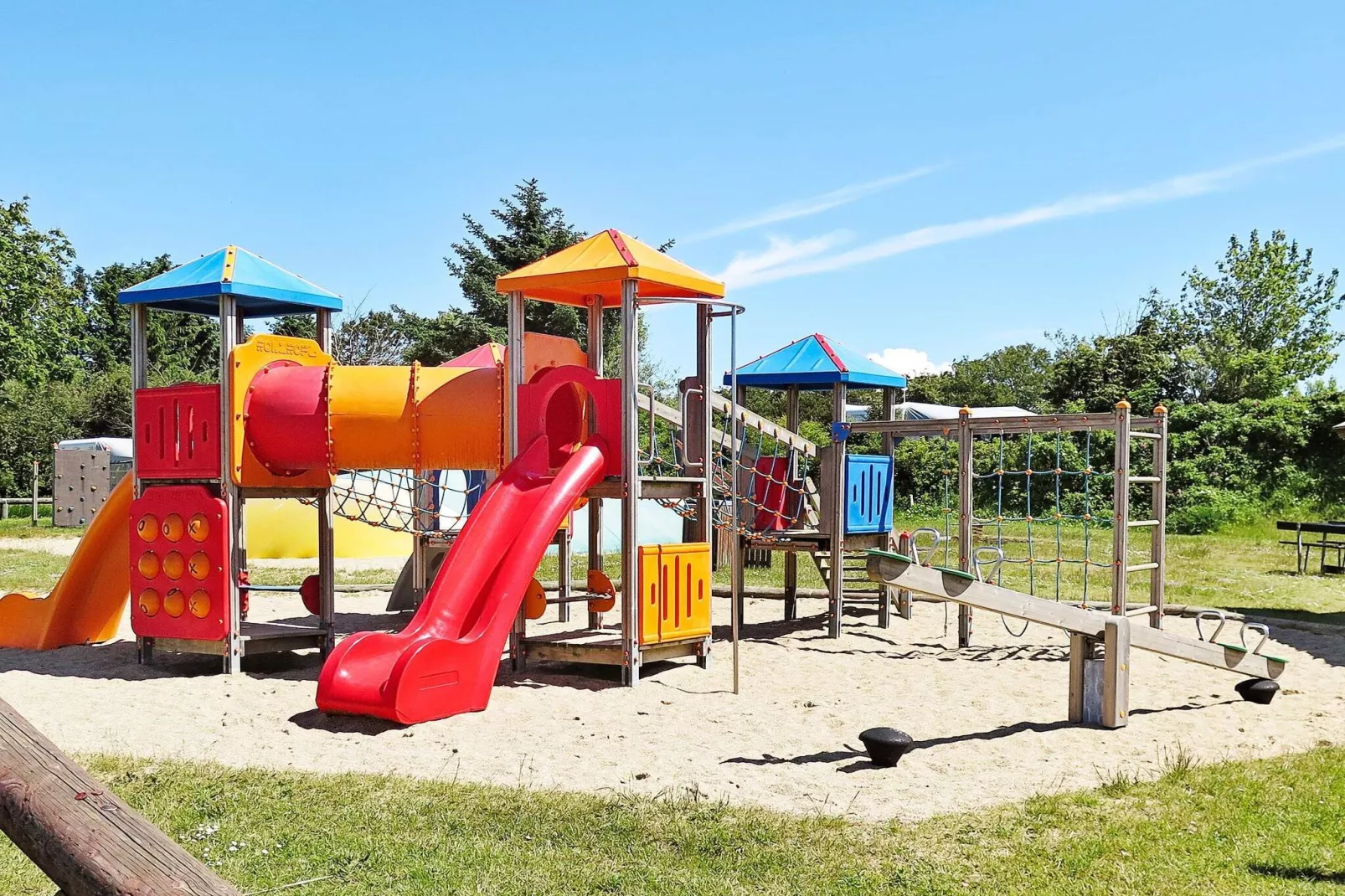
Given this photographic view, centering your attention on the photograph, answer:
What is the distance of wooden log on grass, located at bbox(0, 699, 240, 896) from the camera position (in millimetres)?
2404

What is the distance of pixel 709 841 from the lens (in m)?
4.68

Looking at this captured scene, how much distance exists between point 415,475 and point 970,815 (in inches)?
227

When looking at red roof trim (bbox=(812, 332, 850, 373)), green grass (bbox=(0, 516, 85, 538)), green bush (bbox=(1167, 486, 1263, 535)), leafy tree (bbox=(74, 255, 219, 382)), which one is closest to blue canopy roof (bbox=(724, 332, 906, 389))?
red roof trim (bbox=(812, 332, 850, 373))

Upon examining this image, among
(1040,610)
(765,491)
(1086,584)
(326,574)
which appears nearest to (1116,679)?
(1040,610)

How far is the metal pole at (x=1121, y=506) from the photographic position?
937 cm

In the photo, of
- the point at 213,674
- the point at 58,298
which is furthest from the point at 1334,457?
the point at 58,298

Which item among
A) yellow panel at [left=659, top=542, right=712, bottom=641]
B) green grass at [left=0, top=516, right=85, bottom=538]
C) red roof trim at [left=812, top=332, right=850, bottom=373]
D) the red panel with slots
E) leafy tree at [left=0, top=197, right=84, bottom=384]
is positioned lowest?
green grass at [left=0, top=516, right=85, bottom=538]

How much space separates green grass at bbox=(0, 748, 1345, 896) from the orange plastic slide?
521cm

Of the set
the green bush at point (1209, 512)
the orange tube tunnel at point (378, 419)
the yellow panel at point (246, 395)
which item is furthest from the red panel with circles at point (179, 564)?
the green bush at point (1209, 512)

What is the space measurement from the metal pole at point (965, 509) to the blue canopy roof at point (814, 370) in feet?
5.45

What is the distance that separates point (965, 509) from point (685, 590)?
2813 mm

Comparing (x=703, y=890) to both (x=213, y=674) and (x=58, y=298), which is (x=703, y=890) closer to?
(x=213, y=674)

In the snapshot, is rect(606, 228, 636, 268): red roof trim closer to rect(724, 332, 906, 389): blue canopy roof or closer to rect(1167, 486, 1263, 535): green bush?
rect(724, 332, 906, 389): blue canopy roof

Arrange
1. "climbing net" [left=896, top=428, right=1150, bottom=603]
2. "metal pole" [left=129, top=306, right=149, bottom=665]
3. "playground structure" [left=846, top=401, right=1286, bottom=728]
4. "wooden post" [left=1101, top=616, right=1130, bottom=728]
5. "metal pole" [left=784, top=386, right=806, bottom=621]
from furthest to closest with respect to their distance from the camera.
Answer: "climbing net" [left=896, top=428, right=1150, bottom=603] < "metal pole" [left=784, top=386, right=806, bottom=621] < "metal pole" [left=129, top=306, right=149, bottom=665] < "wooden post" [left=1101, top=616, right=1130, bottom=728] < "playground structure" [left=846, top=401, right=1286, bottom=728]
